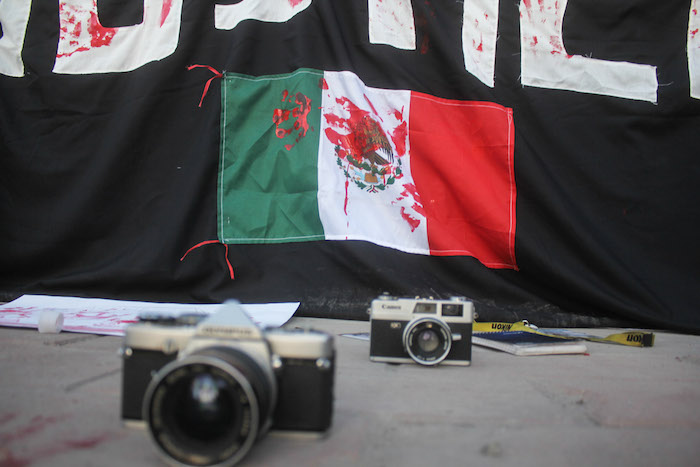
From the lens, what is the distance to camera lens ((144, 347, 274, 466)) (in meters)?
0.50

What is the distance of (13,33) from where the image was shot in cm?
180

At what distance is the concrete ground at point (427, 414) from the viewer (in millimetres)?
603

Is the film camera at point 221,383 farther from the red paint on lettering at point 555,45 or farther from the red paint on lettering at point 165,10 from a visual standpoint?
the red paint on lettering at point 555,45

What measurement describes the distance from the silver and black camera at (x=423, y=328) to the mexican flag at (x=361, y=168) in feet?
2.30

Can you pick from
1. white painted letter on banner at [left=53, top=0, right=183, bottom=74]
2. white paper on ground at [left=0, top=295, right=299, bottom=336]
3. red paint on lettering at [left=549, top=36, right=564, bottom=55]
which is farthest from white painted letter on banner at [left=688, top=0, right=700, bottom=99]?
white painted letter on banner at [left=53, top=0, right=183, bottom=74]

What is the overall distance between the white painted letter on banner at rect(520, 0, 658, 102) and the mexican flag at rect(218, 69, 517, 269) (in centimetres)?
21

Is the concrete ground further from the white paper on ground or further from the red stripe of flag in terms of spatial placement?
the red stripe of flag

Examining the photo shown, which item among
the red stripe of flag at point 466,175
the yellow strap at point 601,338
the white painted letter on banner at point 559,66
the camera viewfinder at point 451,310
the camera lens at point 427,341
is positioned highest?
the white painted letter on banner at point 559,66

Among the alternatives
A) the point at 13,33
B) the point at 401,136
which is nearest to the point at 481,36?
the point at 401,136

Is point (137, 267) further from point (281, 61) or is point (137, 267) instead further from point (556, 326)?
point (556, 326)

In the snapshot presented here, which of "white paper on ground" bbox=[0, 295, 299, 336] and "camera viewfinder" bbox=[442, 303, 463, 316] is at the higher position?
"camera viewfinder" bbox=[442, 303, 463, 316]

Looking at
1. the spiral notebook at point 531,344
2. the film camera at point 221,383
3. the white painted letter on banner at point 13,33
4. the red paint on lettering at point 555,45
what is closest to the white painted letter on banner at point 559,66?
the red paint on lettering at point 555,45

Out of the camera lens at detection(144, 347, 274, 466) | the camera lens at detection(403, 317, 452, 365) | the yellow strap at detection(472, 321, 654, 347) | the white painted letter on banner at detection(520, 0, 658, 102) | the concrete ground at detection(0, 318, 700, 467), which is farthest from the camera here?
the white painted letter on banner at detection(520, 0, 658, 102)

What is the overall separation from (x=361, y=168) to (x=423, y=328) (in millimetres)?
851
